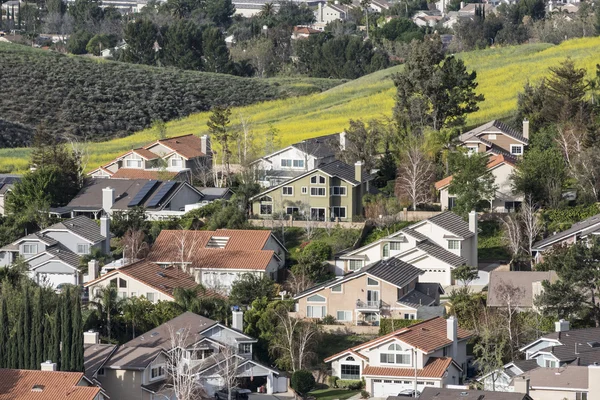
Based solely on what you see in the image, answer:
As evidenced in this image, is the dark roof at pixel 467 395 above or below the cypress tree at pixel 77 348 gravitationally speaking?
below

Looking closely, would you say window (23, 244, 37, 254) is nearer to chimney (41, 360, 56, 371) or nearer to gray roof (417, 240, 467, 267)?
gray roof (417, 240, 467, 267)

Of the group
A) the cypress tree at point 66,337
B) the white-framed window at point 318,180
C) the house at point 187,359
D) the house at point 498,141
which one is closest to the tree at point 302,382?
the house at point 187,359

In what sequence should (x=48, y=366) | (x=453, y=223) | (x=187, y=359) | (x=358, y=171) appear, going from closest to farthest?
(x=48, y=366) → (x=187, y=359) → (x=453, y=223) → (x=358, y=171)

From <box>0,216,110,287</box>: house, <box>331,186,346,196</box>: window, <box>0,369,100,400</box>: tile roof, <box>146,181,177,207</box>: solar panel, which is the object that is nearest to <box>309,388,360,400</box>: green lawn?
<box>0,369,100,400</box>: tile roof

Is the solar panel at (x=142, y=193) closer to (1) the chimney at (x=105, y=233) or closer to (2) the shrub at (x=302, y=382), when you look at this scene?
(1) the chimney at (x=105, y=233)

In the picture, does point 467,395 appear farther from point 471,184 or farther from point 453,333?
point 471,184

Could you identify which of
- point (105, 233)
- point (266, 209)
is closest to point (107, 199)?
point (105, 233)

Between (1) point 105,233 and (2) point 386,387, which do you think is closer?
(2) point 386,387
